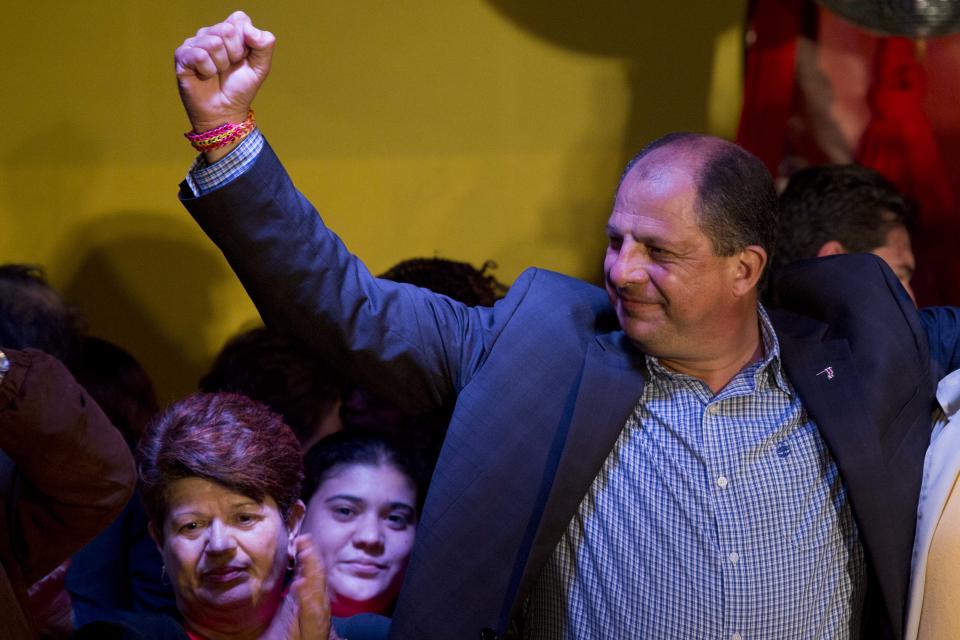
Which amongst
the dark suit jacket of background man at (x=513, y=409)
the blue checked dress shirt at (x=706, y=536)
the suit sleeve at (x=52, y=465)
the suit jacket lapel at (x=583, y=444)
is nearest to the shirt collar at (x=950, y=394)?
the dark suit jacket of background man at (x=513, y=409)

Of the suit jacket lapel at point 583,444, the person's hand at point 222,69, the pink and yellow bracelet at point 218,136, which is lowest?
the suit jacket lapel at point 583,444

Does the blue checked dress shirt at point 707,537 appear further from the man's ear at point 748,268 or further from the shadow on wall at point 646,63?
the shadow on wall at point 646,63

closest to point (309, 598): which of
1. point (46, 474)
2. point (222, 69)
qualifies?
point (46, 474)

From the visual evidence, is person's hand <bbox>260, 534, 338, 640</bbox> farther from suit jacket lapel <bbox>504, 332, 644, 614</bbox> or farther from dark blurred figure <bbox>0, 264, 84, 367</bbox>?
dark blurred figure <bbox>0, 264, 84, 367</bbox>

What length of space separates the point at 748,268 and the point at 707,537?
44 cm

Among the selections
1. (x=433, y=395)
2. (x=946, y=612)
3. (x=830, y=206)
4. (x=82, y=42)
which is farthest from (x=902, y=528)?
Result: (x=82, y=42)

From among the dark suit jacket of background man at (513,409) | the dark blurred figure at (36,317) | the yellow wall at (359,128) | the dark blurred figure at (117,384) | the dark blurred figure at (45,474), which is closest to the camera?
the dark blurred figure at (45,474)

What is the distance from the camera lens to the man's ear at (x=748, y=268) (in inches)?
79.3

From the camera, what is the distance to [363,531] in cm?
217

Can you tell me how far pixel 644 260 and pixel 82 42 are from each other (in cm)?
157

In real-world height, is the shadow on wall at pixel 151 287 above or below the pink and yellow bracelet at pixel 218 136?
below

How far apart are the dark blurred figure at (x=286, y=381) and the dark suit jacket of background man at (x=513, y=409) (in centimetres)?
73

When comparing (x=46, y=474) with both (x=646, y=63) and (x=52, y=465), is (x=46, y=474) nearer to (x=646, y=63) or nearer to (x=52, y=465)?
(x=52, y=465)

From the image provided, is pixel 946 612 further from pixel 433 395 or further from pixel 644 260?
pixel 433 395
